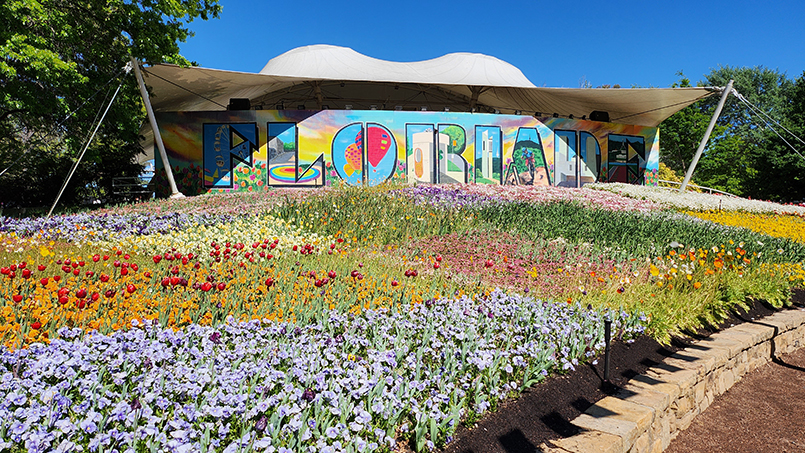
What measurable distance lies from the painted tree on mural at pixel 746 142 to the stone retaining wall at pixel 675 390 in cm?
2470

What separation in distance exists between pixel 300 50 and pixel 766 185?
95.9 ft

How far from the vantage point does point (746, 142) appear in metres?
39.3

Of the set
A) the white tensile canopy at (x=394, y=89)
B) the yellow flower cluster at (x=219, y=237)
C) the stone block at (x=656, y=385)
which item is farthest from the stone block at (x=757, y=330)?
the white tensile canopy at (x=394, y=89)

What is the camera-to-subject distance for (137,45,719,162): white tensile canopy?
638 inches

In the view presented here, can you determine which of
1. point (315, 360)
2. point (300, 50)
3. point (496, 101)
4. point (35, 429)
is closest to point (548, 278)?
point (315, 360)

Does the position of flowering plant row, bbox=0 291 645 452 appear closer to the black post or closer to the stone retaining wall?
the black post

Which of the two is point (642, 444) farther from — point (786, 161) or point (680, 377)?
point (786, 161)

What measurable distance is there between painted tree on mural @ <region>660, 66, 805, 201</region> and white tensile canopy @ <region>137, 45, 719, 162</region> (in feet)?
35.2

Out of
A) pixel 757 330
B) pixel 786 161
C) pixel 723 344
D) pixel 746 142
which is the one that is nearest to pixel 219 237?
pixel 723 344

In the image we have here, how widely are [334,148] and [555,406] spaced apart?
15.1 metres

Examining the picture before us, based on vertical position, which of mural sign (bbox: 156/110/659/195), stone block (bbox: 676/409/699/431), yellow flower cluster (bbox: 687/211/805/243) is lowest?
stone block (bbox: 676/409/699/431)

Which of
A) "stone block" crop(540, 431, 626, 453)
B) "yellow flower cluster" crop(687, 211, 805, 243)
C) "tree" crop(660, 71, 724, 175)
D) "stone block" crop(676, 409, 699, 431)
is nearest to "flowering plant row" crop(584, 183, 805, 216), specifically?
"yellow flower cluster" crop(687, 211, 805, 243)

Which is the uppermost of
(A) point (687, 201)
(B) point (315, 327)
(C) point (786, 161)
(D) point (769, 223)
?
(C) point (786, 161)

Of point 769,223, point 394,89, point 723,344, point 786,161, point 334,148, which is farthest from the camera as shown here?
point 786,161
